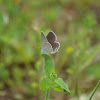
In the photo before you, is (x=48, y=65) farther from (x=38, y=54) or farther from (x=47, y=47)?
(x=38, y=54)

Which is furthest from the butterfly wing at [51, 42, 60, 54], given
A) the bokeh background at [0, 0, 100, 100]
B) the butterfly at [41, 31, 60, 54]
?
the bokeh background at [0, 0, 100, 100]

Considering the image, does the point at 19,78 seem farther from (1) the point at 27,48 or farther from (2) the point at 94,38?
(2) the point at 94,38

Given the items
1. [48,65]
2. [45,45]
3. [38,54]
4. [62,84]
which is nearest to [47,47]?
[45,45]

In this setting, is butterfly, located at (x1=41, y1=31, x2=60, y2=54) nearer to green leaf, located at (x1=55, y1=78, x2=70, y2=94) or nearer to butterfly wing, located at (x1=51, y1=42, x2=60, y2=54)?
butterfly wing, located at (x1=51, y1=42, x2=60, y2=54)

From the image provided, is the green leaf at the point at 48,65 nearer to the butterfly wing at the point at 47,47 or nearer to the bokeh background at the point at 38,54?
the butterfly wing at the point at 47,47

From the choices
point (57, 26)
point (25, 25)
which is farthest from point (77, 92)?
point (57, 26)

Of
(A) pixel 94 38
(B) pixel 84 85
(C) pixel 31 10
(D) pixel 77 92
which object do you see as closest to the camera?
(D) pixel 77 92
